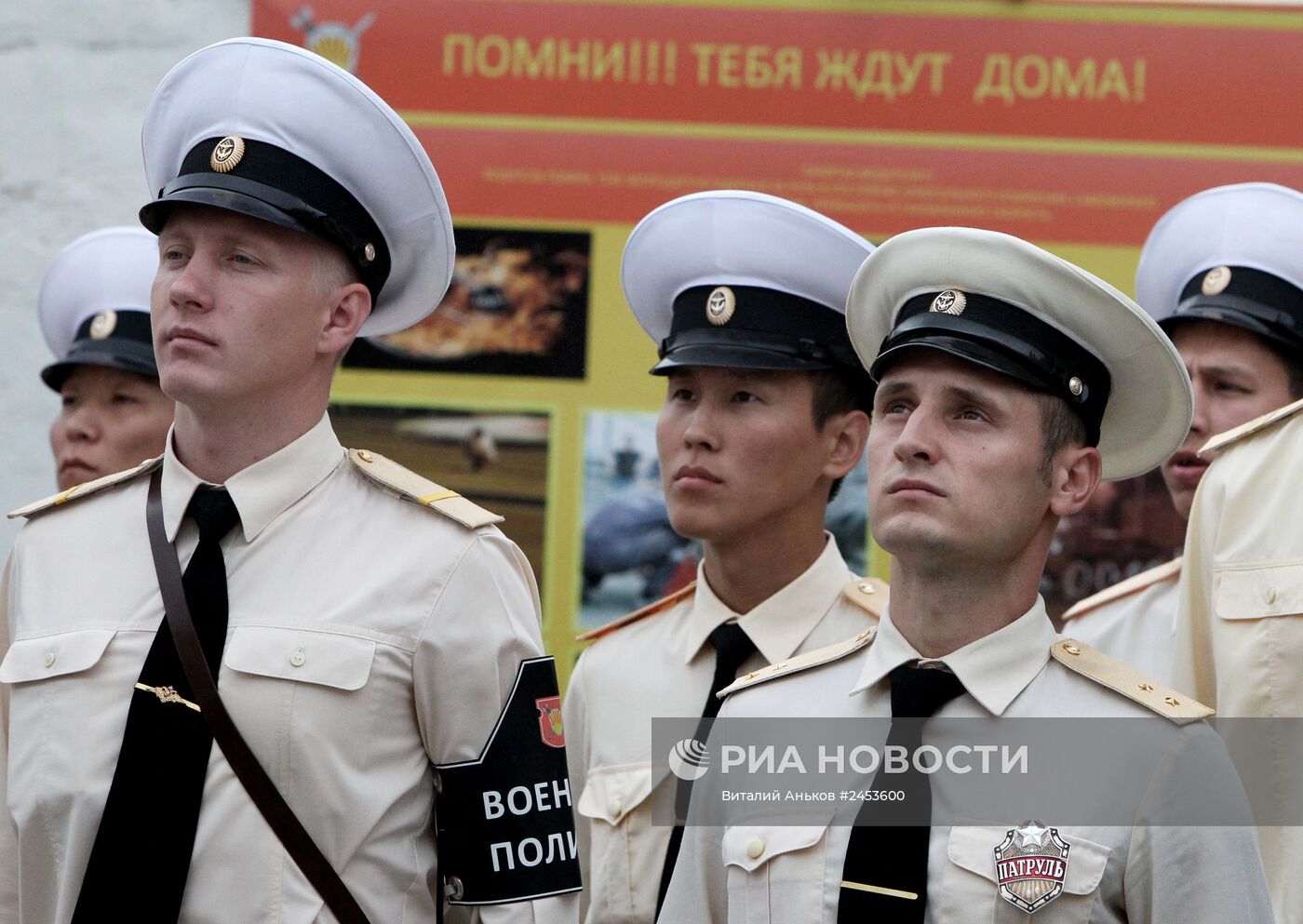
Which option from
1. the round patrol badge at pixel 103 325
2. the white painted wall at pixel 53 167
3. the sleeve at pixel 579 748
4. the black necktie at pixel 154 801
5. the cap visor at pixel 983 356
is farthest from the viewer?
the white painted wall at pixel 53 167

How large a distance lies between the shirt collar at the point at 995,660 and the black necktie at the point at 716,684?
74 centimetres

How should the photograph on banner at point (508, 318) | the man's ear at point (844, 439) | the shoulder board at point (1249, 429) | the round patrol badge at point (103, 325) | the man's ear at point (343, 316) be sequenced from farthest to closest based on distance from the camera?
the photograph on banner at point (508, 318), the round patrol badge at point (103, 325), the man's ear at point (844, 439), the shoulder board at point (1249, 429), the man's ear at point (343, 316)

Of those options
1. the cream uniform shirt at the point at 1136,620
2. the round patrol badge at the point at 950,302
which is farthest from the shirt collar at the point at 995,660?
the cream uniform shirt at the point at 1136,620

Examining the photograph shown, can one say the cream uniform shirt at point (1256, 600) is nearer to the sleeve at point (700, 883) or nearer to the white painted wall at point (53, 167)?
the sleeve at point (700, 883)

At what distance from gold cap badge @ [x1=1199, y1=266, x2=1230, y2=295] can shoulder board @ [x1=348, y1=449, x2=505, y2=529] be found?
81.9 inches

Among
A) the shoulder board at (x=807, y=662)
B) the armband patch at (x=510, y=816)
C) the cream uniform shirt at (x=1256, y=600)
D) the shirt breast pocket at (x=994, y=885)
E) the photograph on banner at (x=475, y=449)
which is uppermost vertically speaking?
the photograph on banner at (x=475, y=449)

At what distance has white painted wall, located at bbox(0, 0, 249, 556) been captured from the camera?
511 centimetres

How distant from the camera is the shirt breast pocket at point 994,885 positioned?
2.27 metres

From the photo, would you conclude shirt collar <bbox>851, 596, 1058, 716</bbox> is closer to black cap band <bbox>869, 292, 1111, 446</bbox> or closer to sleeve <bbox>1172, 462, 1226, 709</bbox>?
black cap band <bbox>869, 292, 1111, 446</bbox>

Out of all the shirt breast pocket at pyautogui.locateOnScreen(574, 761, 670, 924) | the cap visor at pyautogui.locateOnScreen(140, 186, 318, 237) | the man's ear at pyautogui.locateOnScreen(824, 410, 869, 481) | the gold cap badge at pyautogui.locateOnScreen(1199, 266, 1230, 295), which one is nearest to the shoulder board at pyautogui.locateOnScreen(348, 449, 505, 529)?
the cap visor at pyautogui.locateOnScreen(140, 186, 318, 237)

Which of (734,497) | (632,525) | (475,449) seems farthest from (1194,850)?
(475,449)

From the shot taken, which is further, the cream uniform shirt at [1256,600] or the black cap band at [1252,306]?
the black cap band at [1252,306]

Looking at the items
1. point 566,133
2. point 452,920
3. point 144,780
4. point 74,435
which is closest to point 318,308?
point 144,780

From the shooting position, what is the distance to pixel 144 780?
2432 mm
